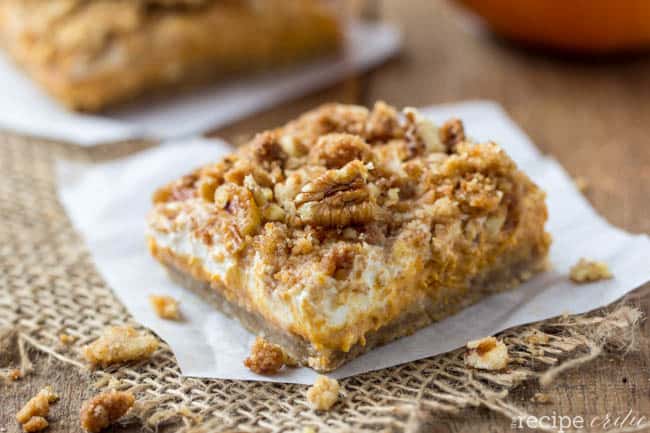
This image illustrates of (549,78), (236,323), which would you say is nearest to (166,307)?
(236,323)

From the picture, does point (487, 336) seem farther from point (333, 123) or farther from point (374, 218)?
point (333, 123)

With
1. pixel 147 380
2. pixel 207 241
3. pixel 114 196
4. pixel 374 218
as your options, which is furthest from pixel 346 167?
pixel 114 196

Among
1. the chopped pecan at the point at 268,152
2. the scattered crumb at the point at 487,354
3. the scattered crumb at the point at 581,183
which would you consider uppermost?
the chopped pecan at the point at 268,152

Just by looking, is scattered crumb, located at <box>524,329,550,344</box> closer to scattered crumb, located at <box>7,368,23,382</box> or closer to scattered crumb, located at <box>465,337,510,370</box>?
scattered crumb, located at <box>465,337,510,370</box>

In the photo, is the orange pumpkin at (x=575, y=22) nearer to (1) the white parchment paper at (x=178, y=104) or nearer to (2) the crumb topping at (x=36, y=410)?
(1) the white parchment paper at (x=178, y=104)

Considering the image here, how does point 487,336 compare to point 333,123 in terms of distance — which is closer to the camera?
point 487,336

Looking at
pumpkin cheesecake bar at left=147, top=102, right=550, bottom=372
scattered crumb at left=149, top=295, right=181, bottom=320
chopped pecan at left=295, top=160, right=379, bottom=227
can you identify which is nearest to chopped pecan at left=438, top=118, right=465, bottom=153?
pumpkin cheesecake bar at left=147, top=102, right=550, bottom=372

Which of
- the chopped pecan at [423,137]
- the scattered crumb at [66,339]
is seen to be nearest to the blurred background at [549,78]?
the chopped pecan at [423,137]
